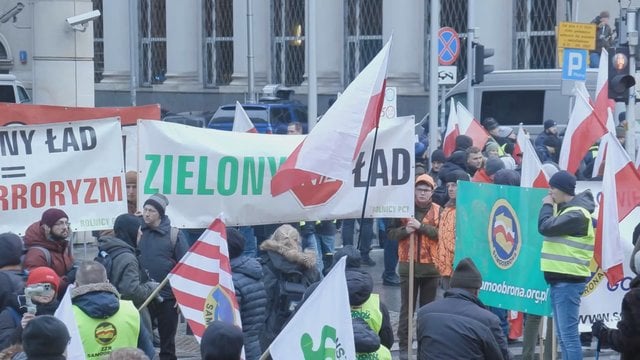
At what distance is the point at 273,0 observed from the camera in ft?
128

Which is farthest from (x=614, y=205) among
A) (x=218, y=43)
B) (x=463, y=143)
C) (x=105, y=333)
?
(x=218, y=43)

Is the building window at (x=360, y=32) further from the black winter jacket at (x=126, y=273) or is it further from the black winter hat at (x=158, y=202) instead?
the black winter jacket at (x=126, y=273)

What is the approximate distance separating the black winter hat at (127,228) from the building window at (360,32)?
26805 millimetres

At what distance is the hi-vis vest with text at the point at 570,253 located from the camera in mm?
10336

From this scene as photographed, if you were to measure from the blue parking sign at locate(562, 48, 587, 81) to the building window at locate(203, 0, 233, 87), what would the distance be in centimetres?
2095

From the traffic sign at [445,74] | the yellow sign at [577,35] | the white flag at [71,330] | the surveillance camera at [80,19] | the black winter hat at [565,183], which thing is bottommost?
the white flag at [71,330]

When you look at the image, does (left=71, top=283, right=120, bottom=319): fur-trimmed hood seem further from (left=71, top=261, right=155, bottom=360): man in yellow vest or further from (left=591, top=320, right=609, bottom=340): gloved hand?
(left=591, top=320, right=609, bottom=340): gloved hand

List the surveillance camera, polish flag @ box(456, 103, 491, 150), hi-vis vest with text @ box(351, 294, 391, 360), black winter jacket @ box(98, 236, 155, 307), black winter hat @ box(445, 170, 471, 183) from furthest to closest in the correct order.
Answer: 1. polish flag @ box(456, 103, 491, 150)
2. the surveillance camera
3. black winter hat @ box(445, 170, 471, 183)
4. black winter jacket @ box(98, 236, 155, 307)
5. hi-vis vest with text @ box(351, 294, 391, 360)

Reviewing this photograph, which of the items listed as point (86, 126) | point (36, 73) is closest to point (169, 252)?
point (86, 126)

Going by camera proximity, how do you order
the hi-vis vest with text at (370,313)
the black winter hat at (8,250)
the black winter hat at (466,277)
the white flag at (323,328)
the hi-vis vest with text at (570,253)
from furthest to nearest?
1. the hi-vis vest with text at (570,253)
2. the black winter hat at (8,250)
3. the hi-vis vest with text at (370,313)
4. the black winter hat at (466,277)
5. the white flag at (323,328)

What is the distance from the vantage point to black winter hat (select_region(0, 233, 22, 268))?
8.51 meters

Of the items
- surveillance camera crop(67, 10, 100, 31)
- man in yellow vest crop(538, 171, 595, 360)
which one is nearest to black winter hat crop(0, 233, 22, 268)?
man in yellow vest crop(538, 171, 595, 360)

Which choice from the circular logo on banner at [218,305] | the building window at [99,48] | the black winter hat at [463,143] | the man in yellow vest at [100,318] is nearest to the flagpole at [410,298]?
the circular logo on banner at [218,305]

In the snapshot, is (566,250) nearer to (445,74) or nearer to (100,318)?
(100,318)
